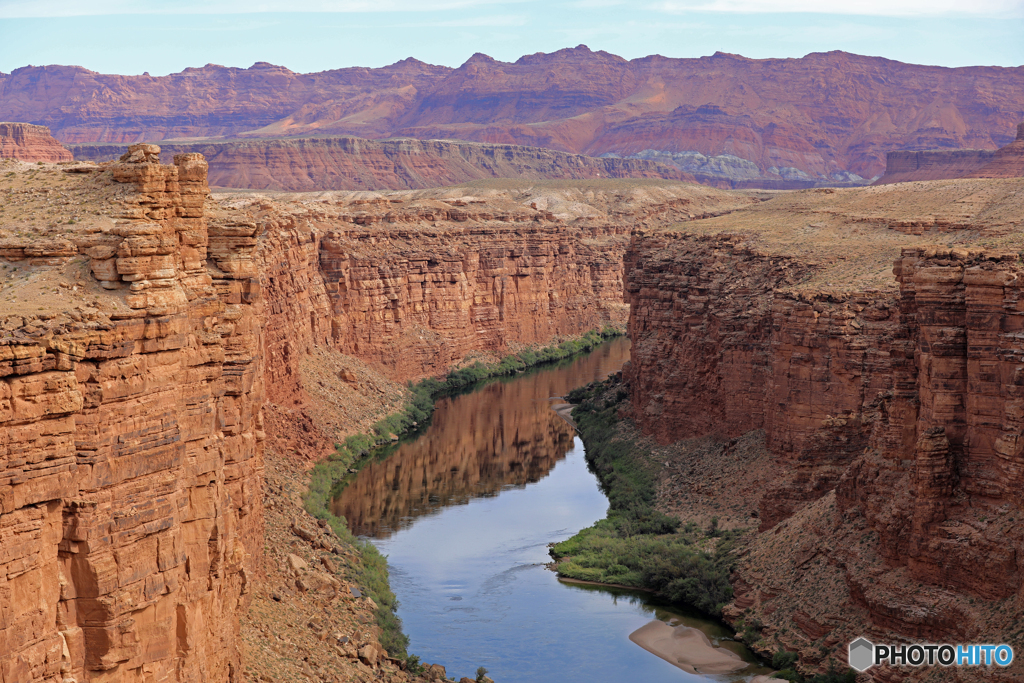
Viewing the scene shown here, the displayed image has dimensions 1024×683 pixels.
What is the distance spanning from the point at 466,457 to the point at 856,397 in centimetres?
2405

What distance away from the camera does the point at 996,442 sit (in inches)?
1018

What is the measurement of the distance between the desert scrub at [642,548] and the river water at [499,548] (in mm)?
603

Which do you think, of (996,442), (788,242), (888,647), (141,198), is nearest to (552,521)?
(788,242)

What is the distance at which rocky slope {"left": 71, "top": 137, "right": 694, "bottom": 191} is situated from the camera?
531 ft

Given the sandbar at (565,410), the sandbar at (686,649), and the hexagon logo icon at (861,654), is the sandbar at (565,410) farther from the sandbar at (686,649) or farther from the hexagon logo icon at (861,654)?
the hexagon logo icon at (861,654)

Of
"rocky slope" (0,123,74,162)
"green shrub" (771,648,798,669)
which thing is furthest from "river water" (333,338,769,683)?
"rocky slope" (0,123,74,162)

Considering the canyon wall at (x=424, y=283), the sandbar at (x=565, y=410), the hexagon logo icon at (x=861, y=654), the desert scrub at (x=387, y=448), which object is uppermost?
the canyon wall at (x=424, y=283)

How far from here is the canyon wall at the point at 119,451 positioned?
1454 centimetres

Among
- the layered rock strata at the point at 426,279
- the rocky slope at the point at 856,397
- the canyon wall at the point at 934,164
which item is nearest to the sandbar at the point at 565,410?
the rocky slope at the point at 856,397

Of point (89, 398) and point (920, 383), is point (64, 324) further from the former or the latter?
point (920, 383)

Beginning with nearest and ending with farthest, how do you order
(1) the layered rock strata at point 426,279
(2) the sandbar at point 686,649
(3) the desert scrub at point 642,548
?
(2) the sandbar at point 686,649
(3) the desert scrub at point 642,548
(1) the layered rock strata at point 426,279

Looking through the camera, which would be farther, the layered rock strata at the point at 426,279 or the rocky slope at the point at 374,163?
the rocky slope at the point at 374,163

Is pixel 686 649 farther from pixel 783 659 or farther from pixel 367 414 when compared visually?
pixel 367 414

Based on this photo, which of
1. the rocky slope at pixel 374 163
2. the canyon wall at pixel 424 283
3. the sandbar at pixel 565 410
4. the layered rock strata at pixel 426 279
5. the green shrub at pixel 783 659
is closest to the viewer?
the green shrub at pixel 783 659
